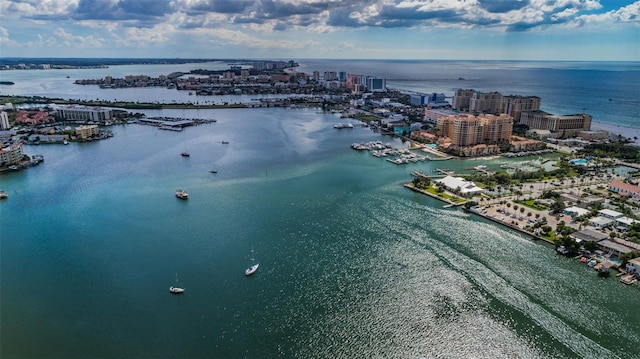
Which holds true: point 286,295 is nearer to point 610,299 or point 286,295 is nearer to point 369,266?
point 369,266

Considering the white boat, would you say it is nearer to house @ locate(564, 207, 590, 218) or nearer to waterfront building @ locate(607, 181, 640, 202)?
house @ locate(564, 207, 590, 218)

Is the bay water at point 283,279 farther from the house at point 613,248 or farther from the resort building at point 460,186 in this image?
the resort building at point 460,186

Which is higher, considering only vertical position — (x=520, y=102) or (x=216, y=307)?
(x=520, y=102)

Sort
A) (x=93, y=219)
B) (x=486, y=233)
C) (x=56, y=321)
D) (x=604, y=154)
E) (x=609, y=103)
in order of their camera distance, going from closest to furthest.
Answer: (x=56, y=321)
(x=486, y=233)
(x=93, y=219)
(x=604, y=154)
(x=609, y=103)

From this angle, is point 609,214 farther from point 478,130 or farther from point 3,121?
point 3,121

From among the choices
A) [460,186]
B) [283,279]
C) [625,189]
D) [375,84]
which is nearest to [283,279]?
[283,279]

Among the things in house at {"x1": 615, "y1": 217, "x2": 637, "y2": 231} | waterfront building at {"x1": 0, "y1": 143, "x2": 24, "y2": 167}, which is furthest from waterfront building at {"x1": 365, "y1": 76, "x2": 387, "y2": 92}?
house at {"x1": 615, "y1": 217, "x2": 637, "y2": 231}

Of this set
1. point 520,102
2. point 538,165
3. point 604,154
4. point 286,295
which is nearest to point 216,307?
point 286,295

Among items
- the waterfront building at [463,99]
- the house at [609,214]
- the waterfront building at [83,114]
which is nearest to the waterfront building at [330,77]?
the waterfront building at [463,99]
